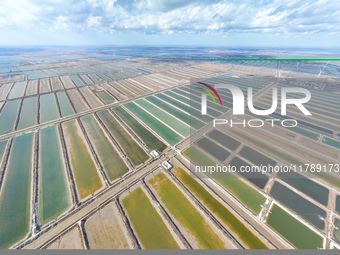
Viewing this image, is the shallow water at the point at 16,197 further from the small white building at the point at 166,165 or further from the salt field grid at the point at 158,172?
the small white building at the point at 166,165

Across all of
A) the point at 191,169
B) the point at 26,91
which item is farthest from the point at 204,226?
the point at 26,91

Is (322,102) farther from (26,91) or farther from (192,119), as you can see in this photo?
(26,91)

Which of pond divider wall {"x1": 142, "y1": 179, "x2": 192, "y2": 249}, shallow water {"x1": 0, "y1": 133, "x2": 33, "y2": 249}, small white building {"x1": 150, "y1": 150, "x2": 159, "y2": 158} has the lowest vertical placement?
pond divider wall {"x1": 142, "y1": 179, "x2": 192, "y2": 249}

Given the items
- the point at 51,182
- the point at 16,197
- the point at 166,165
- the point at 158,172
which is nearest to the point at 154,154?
the point at 166,165

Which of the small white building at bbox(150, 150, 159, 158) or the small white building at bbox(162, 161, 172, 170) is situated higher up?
the small white building at bbox(150, 150, 159, 158)

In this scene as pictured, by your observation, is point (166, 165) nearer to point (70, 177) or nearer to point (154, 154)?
point (154, 154)

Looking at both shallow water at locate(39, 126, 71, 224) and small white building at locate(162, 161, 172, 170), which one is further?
small white building at locate(162, 161, 172, 170)

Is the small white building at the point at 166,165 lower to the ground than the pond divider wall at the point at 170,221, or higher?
higher

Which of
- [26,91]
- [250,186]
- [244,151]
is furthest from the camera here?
[26,91]

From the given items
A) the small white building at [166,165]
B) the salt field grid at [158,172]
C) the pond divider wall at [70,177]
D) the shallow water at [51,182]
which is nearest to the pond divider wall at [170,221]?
the salt field grid at [158,172]

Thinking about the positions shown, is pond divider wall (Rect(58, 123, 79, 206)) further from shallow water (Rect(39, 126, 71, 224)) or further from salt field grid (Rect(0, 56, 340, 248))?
shallow water (Rect(39, 126, 71, 224))

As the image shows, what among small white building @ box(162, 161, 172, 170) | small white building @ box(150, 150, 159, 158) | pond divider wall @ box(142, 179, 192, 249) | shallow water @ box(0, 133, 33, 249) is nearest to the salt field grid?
pond divider wall @ box(142, 179, 192, 249)
